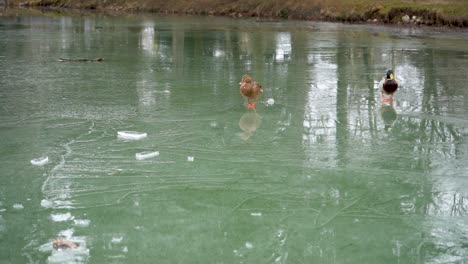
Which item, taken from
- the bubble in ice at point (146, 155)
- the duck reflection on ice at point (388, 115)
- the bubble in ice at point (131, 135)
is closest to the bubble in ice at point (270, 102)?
the duck reflection on ice at point (388, 115)

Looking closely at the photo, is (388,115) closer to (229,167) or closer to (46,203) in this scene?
(229,167)

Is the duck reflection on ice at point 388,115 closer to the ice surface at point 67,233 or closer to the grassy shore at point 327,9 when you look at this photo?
the ice surface at point 67,233

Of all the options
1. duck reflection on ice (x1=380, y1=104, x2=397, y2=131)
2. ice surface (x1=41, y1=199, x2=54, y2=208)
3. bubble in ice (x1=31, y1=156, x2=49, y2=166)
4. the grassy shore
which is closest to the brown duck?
duck reflection on ice (x1=380, y1=104, x2=397, y2=131)

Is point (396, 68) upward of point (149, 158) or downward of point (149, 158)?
upward

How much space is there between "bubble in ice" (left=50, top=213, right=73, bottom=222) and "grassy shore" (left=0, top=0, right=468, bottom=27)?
18.2 meters

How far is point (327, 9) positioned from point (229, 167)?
21.0 meters

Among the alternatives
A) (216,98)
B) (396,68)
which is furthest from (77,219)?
(396,68)

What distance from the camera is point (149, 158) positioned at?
4.18 m

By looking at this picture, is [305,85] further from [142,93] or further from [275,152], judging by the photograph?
[275,152]

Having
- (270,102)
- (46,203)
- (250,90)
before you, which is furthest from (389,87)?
(46,203)

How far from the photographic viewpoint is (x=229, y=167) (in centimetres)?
399

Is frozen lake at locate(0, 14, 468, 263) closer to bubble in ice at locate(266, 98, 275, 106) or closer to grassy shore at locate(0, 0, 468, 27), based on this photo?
bubble in ice at locate(266, 98, 275, 106)

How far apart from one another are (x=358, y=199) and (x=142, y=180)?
1357 millimetres

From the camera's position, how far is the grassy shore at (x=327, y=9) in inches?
788
